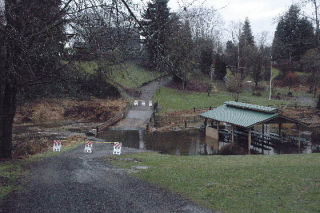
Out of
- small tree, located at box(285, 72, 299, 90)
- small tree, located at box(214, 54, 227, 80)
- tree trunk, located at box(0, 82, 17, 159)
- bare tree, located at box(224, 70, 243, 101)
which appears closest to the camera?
tree trunk, located at box(0, 82, 17, 159)

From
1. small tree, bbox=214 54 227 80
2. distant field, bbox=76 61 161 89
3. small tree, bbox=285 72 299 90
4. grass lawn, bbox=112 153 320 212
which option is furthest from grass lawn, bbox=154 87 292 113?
distant field, bbox=76 61 161 89

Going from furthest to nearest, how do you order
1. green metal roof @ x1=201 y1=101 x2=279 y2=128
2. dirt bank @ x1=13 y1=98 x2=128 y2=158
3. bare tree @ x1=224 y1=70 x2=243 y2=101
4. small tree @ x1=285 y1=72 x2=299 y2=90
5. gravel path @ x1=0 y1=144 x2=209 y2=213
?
small tree @ x1=285 y1=72 x2=299 y2=90, bare tree @ x1=224 y1=70 x2=243 y2=101, dirt bank @ x1=13 y1=98 x2=128 y2=158, green metal roof @ x1=201 y1=101 x2=279 y2=128, gravel path @ x1=0 y1=144 x2=209 y2=213

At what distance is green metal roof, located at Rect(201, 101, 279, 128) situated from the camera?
943 inches

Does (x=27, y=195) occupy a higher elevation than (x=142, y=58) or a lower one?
lower

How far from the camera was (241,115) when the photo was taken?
26.3 m

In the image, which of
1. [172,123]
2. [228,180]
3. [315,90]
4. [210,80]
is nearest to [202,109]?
[172,123]

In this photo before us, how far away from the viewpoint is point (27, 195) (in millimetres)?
9117

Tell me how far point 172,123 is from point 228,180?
24.0 m

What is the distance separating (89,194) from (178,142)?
1690 centimetres

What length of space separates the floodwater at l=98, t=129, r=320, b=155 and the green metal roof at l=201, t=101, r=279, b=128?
6.84ft

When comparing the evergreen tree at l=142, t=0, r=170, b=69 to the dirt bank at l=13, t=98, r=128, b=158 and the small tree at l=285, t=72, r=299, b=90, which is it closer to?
the dirt bank at l=13, t=98, r=128, b=158

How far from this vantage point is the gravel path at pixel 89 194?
828 cm

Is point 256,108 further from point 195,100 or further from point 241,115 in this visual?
point 195,100

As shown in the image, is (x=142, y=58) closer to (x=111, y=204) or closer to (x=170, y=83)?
(x=111, y=204)
